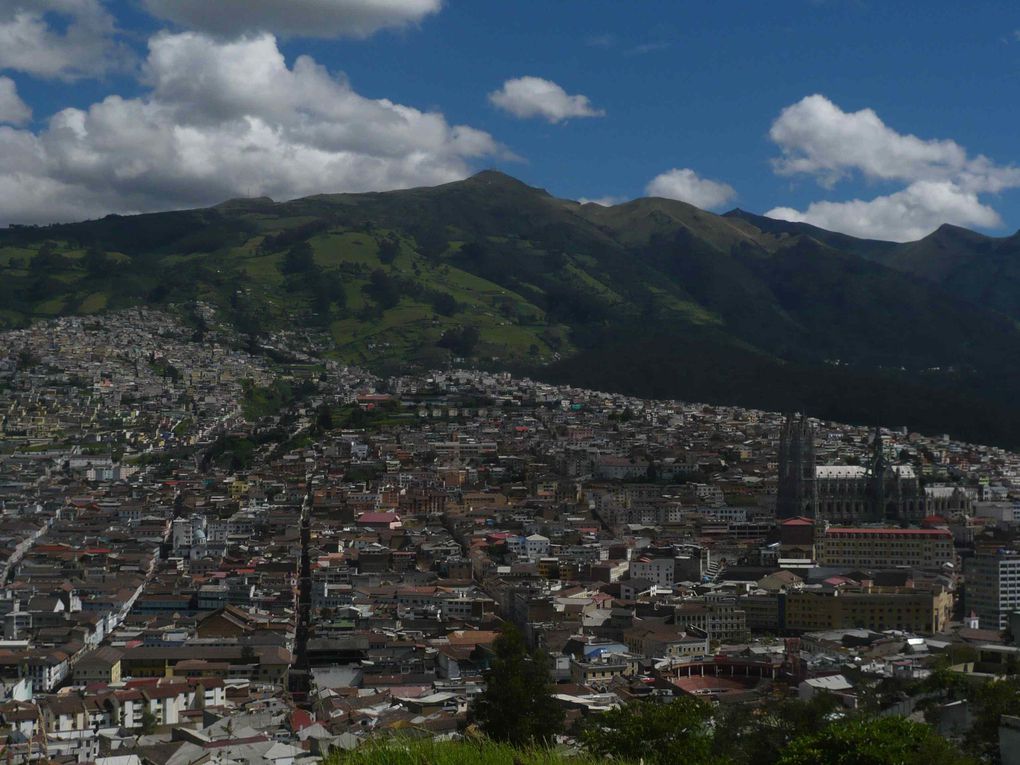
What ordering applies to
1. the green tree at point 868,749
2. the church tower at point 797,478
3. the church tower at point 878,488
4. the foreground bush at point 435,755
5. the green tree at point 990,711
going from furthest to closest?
1. the church tower at point 878,488
2. the church tower at point 797,478
3. the green tree at point 990,711
4. the green tree at point 868,749
5. the foreground bush at point 435,755

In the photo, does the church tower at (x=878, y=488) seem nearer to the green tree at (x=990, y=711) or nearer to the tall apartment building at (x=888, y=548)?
the tall apartment building at (x=888, y=548)

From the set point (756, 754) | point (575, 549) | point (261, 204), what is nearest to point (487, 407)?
point (575, 549)

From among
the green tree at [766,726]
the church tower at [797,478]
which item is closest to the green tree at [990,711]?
the green tree at [766,726]

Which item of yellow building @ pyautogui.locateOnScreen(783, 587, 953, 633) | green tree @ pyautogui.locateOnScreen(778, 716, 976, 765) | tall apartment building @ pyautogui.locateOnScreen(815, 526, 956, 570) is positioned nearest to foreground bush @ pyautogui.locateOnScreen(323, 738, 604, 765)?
green tree @ pyautogui.locateOnScreen(778, 716, 976, 765)

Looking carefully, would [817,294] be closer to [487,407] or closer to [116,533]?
[487,407]

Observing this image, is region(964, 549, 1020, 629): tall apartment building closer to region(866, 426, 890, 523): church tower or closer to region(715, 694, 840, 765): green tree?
region(866, 426, 890, 523): church tower
